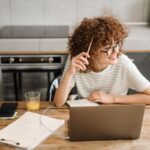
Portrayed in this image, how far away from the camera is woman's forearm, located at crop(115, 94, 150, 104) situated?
160 centimetres

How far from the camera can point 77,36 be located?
170 cm

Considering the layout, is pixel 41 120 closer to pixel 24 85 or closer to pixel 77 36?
pixel 77 36

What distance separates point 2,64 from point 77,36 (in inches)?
43.4

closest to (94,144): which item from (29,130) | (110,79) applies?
(29,130)

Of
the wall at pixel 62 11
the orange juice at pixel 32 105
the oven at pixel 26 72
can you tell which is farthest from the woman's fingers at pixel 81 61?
the wall at pixel 62 11

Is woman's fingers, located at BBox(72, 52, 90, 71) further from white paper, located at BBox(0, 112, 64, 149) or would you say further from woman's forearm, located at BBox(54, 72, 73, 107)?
white paper, located at BBox(0, 112, 64, 149)

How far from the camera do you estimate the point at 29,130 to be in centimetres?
133

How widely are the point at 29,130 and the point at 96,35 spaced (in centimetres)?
61

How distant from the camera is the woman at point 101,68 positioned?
1579mm

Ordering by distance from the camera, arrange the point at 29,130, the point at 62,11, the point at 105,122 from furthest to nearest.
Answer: the point at 62,11 < the point at 29,130 < the point at 105,122

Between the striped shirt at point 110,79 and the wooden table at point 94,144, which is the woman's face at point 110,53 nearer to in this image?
the striped shirt at point 110,79

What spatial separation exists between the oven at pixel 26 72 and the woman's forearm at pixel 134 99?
3.44 ft

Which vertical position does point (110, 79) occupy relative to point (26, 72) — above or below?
above

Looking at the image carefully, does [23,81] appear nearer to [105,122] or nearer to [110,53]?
[110,53]
